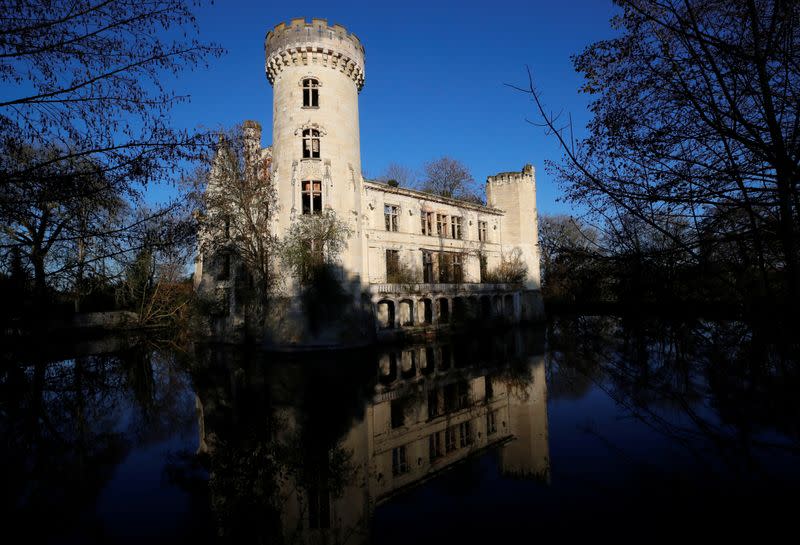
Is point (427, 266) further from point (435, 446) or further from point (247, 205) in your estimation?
point (435, 446)

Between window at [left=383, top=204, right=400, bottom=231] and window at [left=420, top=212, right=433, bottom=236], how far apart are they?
239cm

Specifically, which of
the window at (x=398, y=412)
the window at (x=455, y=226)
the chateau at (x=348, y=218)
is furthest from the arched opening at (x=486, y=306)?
the window at (x=398, y=412)

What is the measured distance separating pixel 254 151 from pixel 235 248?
5.46 metres

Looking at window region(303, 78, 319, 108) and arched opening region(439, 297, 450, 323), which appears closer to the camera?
window region(303, 78, 319, 108)

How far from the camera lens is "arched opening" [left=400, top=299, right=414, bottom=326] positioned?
24.4 meters

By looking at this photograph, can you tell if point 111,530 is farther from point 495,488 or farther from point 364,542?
point 495,488

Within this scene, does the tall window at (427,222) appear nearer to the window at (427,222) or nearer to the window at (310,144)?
the window at (427,222)

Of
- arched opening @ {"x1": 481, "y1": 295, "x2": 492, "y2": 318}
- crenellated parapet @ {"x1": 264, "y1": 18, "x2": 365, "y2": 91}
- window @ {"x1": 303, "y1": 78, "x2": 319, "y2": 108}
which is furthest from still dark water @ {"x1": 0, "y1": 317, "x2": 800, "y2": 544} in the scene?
→ crenellated parapet @ {"x1": 264, "y1": 18, "x2": 365, "y2": 91}

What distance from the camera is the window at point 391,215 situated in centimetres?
2505

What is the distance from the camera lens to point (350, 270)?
66.1 ft

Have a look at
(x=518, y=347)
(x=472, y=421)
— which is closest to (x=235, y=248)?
(x=518, y=347)

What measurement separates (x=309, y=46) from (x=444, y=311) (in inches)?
707

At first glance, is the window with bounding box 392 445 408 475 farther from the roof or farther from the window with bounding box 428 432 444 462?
the roof

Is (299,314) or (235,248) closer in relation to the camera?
(299,314)
